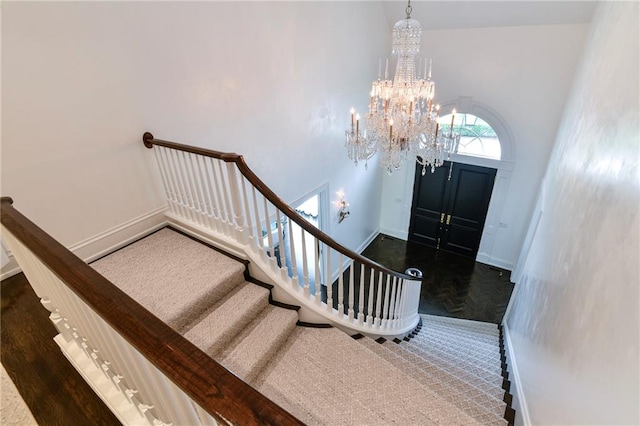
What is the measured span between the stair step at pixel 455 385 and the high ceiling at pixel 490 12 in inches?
189

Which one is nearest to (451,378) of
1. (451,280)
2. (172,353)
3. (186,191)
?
(172,353)

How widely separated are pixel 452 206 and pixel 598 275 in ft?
18.0

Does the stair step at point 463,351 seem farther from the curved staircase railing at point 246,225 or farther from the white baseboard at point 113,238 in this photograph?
the white baseboard at point 113,238

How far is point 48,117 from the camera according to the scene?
6.93ft

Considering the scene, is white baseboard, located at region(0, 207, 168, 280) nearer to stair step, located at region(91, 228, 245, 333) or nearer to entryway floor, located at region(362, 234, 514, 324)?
stair step, located at region(91, 228, 245, 333)

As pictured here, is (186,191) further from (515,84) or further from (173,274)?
(515,84)

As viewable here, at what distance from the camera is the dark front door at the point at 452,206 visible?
623cm

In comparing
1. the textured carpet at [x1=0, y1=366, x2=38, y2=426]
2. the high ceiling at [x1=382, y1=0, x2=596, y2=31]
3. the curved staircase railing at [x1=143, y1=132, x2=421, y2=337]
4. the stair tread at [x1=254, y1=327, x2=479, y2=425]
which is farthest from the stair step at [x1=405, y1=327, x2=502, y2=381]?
the high ceiling at [x1=382, y1=0, x2=596, y2=31]

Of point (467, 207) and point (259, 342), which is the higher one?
point (259, 342)

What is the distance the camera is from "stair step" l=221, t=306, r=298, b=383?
2.07m

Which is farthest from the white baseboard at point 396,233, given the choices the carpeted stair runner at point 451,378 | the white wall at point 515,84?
the carpeted stair runner at point 451,378

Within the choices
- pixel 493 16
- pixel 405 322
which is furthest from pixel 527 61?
pixel 405 322

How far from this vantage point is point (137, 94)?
99.5 inches

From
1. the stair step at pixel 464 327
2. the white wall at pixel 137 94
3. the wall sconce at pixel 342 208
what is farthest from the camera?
the wall sconce at pixel 342 208
